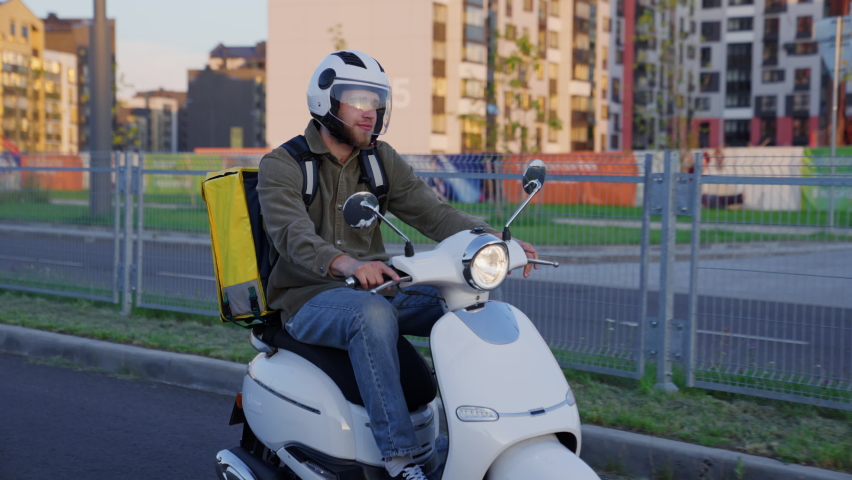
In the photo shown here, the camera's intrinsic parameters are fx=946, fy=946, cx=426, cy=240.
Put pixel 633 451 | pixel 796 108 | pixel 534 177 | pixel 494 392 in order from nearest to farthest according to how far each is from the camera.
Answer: pixel 494 392
pixel 534 177
pixel 633 451
pixel 796 108

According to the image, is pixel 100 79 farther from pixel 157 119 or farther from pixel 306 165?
pixel 157 119

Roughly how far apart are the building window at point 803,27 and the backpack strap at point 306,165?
81.6 metres

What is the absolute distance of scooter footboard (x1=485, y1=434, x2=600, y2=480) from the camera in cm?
255

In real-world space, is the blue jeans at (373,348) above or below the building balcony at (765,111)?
below

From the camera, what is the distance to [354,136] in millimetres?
3400

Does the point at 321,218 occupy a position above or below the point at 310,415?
above

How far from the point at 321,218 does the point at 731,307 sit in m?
2.77

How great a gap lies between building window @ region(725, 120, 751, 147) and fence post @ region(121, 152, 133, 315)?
3202 inches

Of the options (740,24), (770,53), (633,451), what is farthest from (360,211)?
(740,24)

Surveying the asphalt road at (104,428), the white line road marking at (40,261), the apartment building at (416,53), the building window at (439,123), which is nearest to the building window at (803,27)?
the apartment building at (416,53)

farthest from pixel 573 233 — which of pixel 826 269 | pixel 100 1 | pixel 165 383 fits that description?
pixel 100 1

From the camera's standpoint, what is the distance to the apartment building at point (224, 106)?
9606cm

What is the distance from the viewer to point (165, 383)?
6219 mm

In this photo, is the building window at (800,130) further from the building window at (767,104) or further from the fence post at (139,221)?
the fence post at (139,221)
